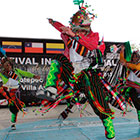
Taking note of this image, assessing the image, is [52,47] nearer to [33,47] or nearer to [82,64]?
[33,47]

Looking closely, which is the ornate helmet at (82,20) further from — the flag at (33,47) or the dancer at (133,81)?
the flag at (33,47)

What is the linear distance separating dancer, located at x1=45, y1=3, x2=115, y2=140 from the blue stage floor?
2.20 ft

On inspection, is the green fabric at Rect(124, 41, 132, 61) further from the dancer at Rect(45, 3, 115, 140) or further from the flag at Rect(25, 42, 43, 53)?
the flag at Rect(25, 42, 43, 53)

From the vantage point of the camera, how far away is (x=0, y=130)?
3.25 m

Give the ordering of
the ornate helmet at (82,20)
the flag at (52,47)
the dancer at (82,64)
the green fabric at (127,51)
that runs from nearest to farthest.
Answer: the dancer at (82,64) < the ornate helmet at (82,20) < the green fabric at (127,51) < the flag at (52,47)

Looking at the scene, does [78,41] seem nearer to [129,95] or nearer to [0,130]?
[129,95]

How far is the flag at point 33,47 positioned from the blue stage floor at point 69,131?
3.03 meters

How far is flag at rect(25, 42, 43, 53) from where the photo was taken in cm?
598

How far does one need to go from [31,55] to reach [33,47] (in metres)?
0.29

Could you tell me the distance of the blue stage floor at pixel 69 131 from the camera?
109 inches

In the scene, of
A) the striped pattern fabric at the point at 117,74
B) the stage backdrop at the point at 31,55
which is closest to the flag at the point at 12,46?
the stage backdrop at the point at 31,55

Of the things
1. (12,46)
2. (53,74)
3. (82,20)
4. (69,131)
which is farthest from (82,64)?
(12,46)

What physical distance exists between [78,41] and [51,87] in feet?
2.41

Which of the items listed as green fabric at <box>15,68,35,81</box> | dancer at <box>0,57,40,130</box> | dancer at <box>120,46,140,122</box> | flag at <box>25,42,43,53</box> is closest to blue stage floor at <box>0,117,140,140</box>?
dancer at <box>0,57,40,130</box>
